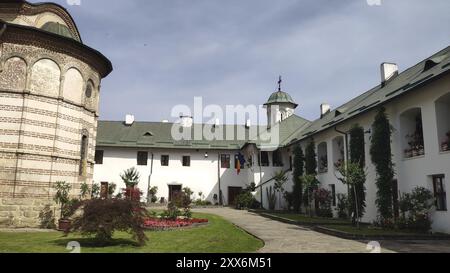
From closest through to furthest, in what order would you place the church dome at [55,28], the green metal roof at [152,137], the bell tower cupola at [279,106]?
1. the church dome at [55,28]
2. the green metal roof at [152,137]
3. the bell tower cupola at [279,106]

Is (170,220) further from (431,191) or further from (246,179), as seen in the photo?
(246,179)

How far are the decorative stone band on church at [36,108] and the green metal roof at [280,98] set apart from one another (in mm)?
29151

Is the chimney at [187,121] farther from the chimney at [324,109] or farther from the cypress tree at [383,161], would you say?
the cypress tree at [383,161]

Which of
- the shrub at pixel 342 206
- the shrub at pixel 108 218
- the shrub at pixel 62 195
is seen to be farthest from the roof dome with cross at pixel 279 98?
the shrub at pixel 108 218

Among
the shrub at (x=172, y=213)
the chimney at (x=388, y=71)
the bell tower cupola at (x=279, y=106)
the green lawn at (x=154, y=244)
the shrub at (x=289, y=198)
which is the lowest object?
the green lawn at (x=154, y=244)

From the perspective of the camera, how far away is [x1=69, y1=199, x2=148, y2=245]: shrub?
10.4 m

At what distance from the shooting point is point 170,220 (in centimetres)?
1845

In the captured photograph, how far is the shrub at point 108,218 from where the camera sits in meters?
10.4

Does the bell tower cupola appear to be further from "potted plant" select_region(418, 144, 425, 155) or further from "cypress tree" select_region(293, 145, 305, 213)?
"potted plant" select_region(418, 144, 425, 155)

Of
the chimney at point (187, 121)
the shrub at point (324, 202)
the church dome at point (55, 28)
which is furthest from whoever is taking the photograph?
the chimney at point (187, 121)

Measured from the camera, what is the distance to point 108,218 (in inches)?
412

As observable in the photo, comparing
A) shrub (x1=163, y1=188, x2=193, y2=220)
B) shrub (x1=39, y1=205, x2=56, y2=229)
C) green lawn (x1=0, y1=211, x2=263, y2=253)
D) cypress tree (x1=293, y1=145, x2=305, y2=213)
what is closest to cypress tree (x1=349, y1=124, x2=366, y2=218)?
cypress tree (x1=293, y1=145, x2=305, y2=213)

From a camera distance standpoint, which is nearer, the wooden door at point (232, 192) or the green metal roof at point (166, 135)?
the green metal roof at point (166, 135)

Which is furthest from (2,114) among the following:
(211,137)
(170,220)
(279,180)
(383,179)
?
(211,137)
